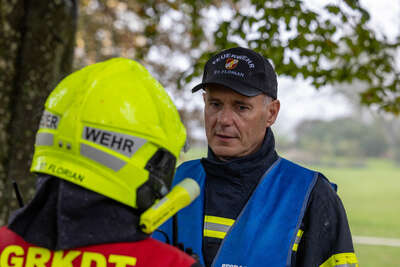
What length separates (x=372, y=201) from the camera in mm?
25844

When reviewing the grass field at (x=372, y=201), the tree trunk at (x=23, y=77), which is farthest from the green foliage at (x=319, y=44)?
the grass field at (x=372, y=201)

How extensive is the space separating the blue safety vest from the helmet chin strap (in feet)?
2.71

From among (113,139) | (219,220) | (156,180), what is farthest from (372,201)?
(113,139)

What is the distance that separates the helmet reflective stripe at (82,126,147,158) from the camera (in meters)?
1.37

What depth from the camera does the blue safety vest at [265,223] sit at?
6.94 ft

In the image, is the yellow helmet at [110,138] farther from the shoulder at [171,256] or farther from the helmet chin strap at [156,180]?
the shoulder at [171,256]

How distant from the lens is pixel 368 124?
33.2 metres

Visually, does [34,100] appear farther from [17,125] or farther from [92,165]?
[92,165]

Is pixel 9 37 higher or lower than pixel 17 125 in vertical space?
higher

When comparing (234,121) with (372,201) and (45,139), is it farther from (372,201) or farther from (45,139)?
(372,201)

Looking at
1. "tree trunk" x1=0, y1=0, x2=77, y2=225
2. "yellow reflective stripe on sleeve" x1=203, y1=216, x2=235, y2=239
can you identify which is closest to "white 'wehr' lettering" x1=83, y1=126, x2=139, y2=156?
"yellow reflective stripe on sleeve" x1=203, y1=216, x2=235, y2=239

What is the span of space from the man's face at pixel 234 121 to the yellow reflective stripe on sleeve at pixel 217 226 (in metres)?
0.38

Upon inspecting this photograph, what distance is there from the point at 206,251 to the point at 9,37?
2.71 m

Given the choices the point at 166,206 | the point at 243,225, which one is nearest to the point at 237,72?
the point at 243,225
